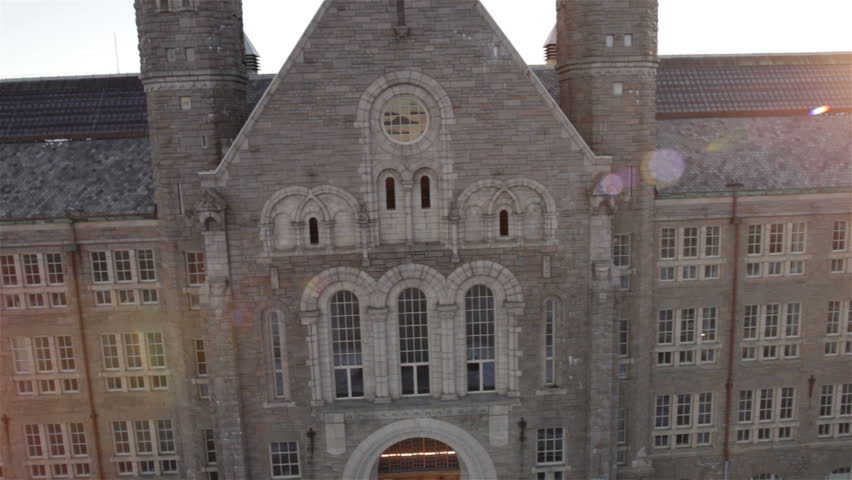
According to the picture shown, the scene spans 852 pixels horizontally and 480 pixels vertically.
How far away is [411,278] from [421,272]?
0.48 meters

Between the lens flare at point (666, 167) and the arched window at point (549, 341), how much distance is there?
7.17 meters

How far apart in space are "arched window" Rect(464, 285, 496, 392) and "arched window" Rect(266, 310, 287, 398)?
763 cm

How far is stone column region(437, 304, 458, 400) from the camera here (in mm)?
23172

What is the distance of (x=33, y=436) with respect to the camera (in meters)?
27.5

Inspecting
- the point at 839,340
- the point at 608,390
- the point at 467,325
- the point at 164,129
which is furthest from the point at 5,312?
the point at 839,340

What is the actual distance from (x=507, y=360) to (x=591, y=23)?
558 inches

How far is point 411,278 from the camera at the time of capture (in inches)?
907

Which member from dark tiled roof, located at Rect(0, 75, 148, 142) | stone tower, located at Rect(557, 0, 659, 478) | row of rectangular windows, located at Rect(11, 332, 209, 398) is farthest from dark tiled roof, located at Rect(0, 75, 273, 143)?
stone tower, located at Rect(557, 0, 659, 478)

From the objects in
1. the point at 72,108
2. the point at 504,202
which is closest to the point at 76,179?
the point at 72,108

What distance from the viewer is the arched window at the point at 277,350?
23406 millimetres

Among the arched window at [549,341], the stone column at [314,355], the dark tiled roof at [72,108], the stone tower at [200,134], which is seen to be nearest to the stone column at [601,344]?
the arched window at [549,341]

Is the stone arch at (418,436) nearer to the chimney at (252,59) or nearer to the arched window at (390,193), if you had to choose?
the arched window at (390,193)

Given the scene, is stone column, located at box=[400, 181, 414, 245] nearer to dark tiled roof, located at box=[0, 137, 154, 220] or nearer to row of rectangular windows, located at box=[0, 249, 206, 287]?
dark tiled roof, located at box=[0, 137, 154, 220]

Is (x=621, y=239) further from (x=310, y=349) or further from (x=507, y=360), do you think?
(x=310, y=349)
